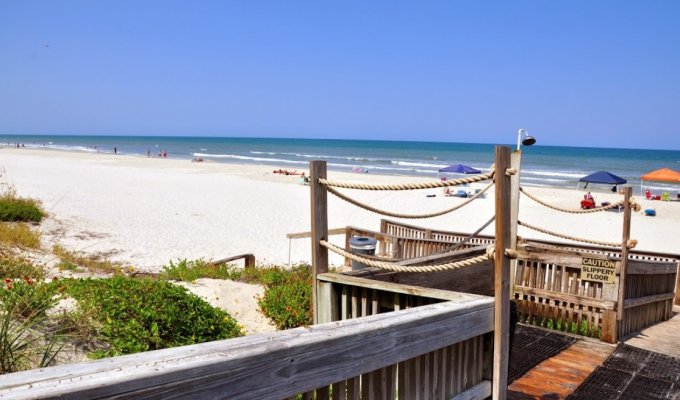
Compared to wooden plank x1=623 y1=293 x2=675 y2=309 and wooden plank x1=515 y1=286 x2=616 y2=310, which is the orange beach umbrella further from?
wooden plank x1=515 y1=286 x2=616 y2=310

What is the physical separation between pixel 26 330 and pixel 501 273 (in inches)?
139

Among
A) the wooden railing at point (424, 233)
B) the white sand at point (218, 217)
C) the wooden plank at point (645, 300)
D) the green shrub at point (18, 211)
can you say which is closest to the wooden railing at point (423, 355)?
the white sand at point (218, 217)

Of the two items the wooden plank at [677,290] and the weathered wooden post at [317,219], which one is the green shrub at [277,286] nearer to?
the weathered wooden post at [317,219]

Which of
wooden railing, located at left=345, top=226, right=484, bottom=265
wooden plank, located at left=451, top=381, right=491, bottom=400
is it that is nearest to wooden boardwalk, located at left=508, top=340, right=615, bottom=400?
wooden plank, located at left=451, top=381, right=491, bottom=400

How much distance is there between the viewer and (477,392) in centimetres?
337

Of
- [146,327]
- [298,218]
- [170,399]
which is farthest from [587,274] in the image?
[298,218]

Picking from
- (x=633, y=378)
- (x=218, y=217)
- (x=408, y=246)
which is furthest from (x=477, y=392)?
(x=218, y=217)

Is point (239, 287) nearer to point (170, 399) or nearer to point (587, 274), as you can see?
point (587, 274)

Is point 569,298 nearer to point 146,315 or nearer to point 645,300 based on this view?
point 645,300

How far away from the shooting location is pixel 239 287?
7.83 meters

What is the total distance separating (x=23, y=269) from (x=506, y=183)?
619 cm

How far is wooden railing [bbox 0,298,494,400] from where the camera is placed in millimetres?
1597

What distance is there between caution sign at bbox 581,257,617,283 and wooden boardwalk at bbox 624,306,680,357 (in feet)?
2.93

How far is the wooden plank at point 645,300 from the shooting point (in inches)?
277
